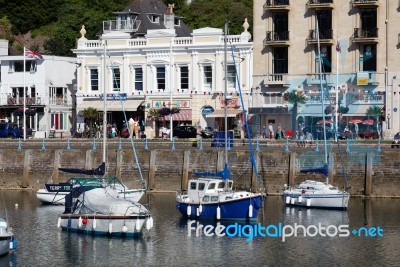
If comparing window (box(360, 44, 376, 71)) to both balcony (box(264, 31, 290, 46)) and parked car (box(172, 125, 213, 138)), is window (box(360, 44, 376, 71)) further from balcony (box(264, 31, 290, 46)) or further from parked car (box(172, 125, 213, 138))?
parked car (box(172, 125, 213, 138))

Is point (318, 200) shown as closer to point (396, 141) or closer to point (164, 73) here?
point (396, 141)

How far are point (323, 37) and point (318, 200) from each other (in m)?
26.0

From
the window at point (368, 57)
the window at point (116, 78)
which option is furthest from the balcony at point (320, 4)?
the window at point (116, 78)

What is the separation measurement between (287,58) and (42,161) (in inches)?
955

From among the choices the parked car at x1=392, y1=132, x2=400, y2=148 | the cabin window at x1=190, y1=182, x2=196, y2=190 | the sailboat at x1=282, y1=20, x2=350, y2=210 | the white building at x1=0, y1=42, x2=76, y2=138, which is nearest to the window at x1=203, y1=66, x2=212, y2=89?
the white building at x1=0, y1=42, x2=76, y2=138

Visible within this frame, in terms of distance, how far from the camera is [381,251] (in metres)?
58.7

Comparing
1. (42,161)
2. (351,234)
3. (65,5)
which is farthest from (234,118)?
(65,5)

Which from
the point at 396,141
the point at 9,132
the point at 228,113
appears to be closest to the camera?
the point at 396,141

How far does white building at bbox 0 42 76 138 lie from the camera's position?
110812 mm

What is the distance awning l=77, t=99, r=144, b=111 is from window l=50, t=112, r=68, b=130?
4.54 meters

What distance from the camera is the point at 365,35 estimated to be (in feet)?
314

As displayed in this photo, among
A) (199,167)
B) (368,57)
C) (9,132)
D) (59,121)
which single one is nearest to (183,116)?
(59,121)

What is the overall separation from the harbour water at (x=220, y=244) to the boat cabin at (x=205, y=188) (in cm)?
182

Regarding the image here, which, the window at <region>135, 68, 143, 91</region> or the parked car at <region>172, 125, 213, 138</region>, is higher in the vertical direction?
the window at <region>135, 68, 143, 91</region>
